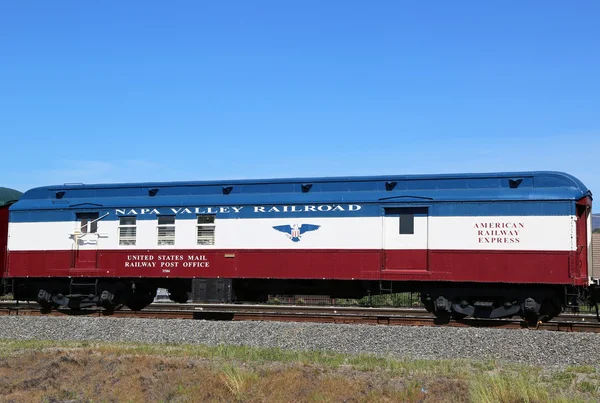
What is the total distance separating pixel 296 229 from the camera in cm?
1794

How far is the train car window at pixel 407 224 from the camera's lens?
17.1 m

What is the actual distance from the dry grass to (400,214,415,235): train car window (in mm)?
5843

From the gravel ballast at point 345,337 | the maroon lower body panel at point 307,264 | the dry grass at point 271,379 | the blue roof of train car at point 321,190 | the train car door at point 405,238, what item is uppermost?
the blue roof of train car at point 321,190

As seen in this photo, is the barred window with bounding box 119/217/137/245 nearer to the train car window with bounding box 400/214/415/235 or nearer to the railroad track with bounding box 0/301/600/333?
the railroad track with bounding box 0/301/600/333

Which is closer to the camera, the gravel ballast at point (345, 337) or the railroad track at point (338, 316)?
the gravel ballast at point (345, 337)

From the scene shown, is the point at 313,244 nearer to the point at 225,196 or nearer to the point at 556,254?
the point at 225,196

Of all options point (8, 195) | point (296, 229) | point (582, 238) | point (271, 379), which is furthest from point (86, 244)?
point (582, 238)

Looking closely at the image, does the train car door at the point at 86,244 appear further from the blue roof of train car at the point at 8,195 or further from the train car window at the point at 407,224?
the train car window at the point at 407,224

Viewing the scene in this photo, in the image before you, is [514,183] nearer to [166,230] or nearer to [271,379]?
[166,230]

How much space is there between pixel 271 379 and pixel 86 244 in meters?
11.7

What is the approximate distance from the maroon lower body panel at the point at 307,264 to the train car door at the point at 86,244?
1.3 inches

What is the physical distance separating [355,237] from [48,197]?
995 centimetres

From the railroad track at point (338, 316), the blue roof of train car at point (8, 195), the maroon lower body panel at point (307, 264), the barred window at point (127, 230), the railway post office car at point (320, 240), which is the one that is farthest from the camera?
the blue roof of train car at point (8, 195)

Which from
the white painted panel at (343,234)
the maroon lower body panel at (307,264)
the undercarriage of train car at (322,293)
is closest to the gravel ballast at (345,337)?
the undercarriage of train car at (322,293)
